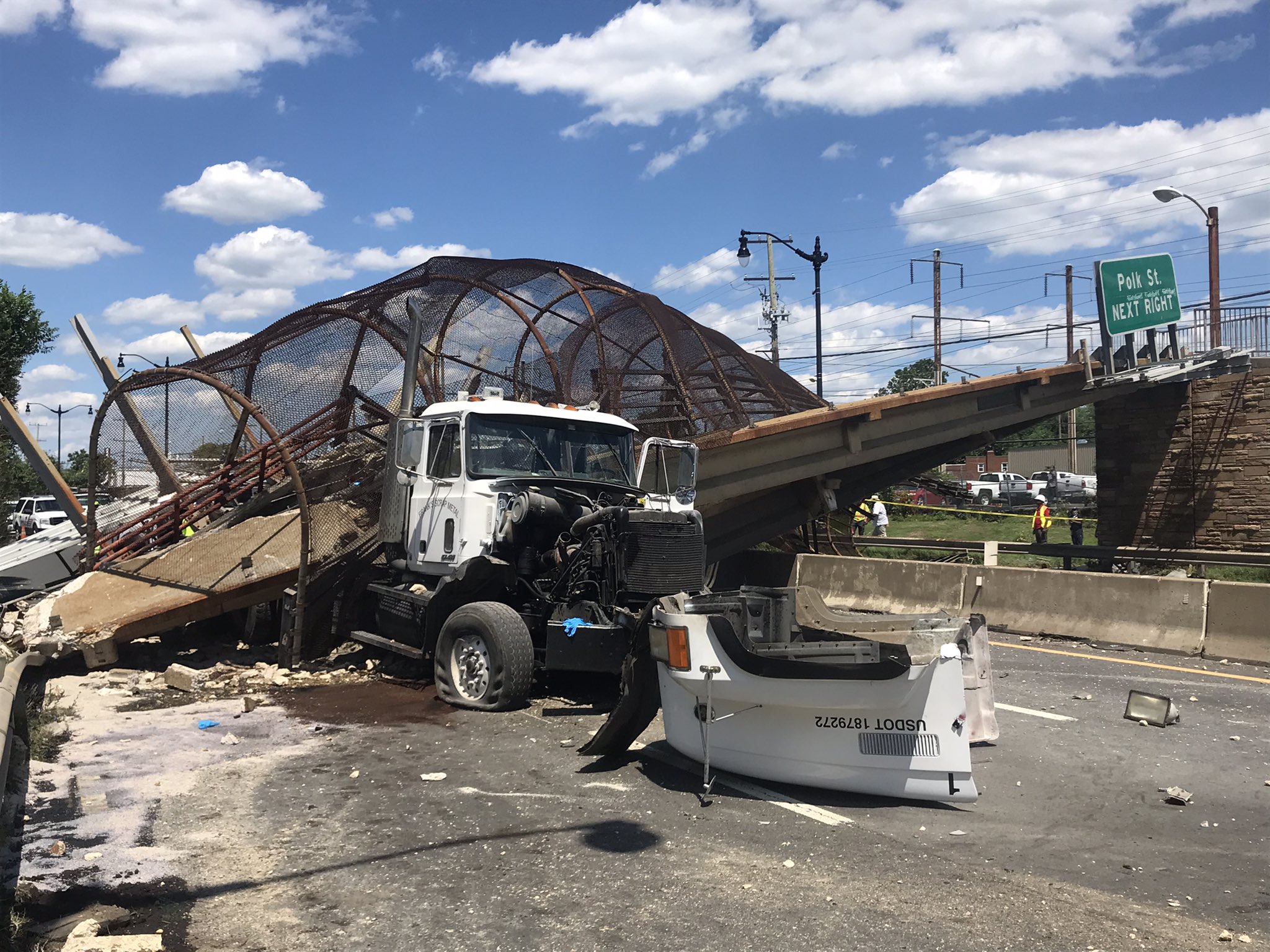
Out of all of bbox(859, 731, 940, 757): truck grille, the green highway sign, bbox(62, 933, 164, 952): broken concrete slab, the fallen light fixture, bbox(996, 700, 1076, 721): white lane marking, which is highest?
the green highway sign

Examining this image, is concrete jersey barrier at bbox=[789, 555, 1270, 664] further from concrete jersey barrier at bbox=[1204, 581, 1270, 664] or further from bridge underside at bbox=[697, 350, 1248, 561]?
Result: bridge underside at bbox=[697, 350, 1248, 561]

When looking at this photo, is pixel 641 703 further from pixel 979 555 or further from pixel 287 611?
pixel 979 555

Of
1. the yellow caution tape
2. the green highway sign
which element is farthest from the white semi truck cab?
the yellow caution tape

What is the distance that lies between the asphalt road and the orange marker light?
28.9 inches

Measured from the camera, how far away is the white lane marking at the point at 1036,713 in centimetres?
793

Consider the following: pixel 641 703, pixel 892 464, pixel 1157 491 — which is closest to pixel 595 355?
pixel 892 464

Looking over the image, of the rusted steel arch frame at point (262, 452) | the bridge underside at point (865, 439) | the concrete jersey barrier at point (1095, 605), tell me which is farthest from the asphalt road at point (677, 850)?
the bridge underside at point (865, 439)

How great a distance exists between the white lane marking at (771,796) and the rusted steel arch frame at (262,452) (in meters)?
4.81

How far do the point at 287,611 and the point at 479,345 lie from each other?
4.71 meters

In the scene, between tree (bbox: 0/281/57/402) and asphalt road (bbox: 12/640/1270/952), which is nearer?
asphalt road (bbox: 12/640/1270/952)

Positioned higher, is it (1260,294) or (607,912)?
(1260,294)

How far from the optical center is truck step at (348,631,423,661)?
898 centimetres

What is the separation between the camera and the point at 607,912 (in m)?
4.21

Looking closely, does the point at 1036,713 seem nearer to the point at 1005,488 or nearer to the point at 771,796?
the point at 771,796
